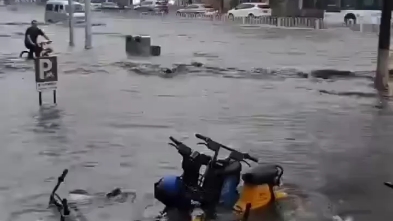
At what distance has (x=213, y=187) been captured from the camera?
806 centimetres

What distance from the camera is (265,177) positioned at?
26.1ft

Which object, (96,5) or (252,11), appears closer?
(252,11)

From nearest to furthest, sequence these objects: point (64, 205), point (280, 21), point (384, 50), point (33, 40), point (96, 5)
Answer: point (64, 205), point (384, 50), point (33, 40), point (280, 21), point (96, 5)

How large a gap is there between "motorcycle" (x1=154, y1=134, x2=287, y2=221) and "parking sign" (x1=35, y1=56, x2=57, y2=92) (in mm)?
7675

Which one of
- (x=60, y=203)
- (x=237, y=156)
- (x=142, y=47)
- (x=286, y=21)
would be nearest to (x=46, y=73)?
(x=60, y=203)

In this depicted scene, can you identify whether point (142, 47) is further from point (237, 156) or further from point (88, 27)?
point (237, 156)

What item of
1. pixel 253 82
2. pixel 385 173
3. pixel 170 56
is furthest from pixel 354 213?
pixel 170 56

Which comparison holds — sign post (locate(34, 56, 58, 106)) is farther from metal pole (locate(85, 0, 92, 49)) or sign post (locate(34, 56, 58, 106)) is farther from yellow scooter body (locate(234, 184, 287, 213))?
metal pole (locate(85, 0, 92, 49))

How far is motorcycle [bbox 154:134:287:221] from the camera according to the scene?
799 centimetres

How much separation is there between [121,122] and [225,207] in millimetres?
6142

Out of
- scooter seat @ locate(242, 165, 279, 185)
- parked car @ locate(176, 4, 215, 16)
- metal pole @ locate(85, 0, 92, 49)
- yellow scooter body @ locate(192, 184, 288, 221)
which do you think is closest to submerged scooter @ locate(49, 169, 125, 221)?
yellow scooter body @ locate(192, 184, 288, 221)

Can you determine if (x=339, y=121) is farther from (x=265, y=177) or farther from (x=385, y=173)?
(x=265, y=177)

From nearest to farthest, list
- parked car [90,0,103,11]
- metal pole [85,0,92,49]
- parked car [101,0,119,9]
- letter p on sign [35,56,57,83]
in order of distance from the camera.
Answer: letter p on sign [35,56,57,83] < metal pole [85,0,92,49] < parked car [90,0,103,11] < parked car [101,0,119,9]

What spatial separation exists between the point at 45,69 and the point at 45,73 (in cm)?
9
